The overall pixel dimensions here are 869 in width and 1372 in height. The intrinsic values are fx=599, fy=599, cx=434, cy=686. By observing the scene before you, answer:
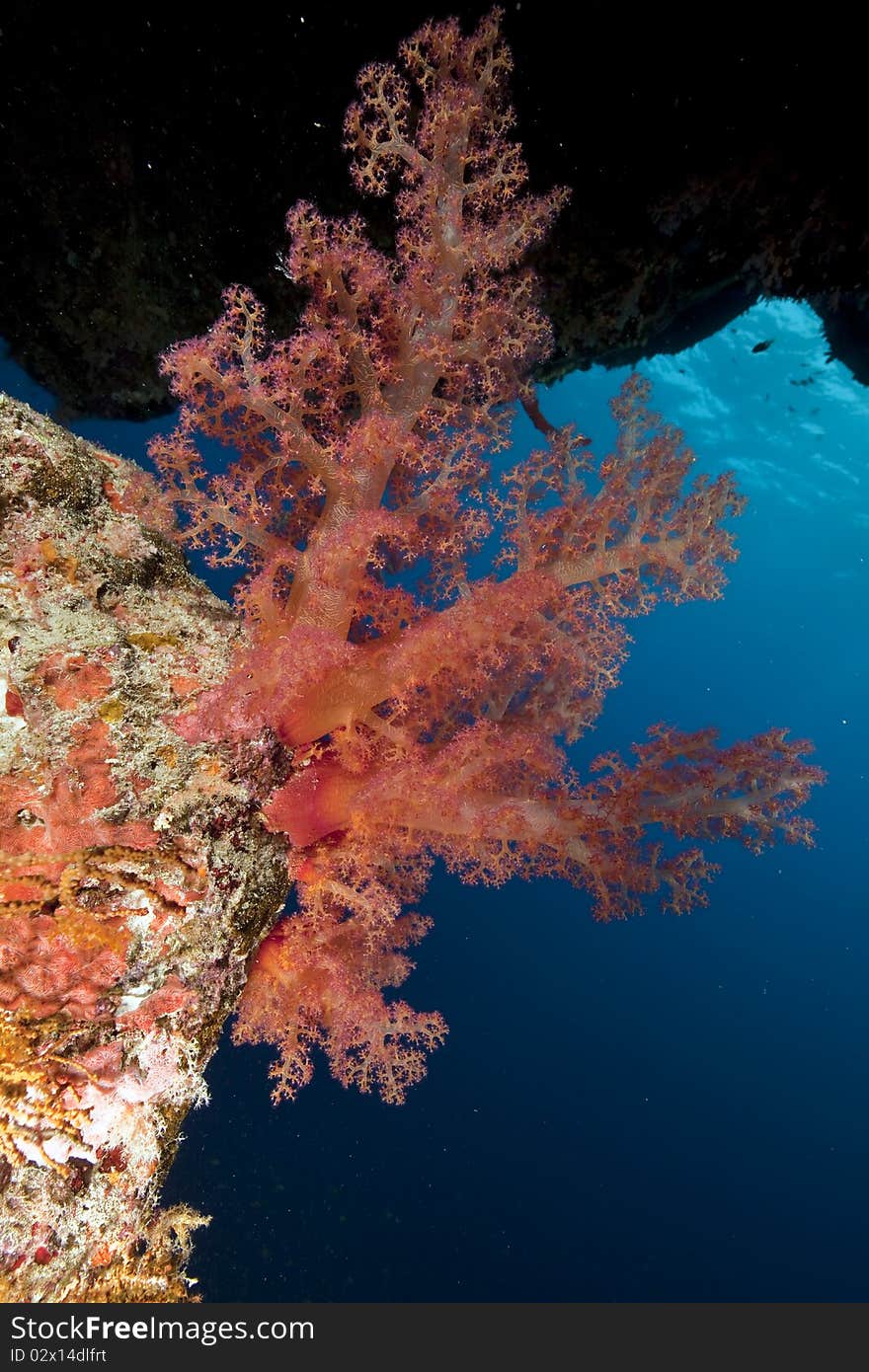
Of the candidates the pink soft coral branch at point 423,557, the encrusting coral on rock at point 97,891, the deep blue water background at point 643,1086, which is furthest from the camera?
the deep blue water background at point 643,1086

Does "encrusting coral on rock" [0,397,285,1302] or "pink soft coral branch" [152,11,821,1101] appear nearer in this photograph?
"encrusting coral on rock" [0,397,285,1302]

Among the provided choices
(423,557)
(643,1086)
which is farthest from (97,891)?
(643,1086)

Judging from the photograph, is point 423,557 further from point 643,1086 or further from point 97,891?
point 643,1086

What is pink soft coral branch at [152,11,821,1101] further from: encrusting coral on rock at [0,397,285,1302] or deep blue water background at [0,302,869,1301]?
deep blue water background at [0,302,869,1301]

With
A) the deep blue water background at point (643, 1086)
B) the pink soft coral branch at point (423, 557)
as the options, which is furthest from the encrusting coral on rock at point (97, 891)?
the deep blue water background at point (643, 1086)

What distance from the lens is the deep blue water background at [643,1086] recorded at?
53.2 ft

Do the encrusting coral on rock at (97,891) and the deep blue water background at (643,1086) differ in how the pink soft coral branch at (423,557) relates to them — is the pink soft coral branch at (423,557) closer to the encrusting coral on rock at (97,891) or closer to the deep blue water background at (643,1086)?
the encrusting coral on rock at (97,891)

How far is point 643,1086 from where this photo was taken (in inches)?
879

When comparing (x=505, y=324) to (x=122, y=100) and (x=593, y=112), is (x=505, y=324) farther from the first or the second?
(x=122, y=100)

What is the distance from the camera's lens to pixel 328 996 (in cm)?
390

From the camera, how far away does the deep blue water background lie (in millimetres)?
16219

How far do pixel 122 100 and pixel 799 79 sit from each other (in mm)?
5666

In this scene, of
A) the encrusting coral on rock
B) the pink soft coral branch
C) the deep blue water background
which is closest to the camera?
the encrusting coral on rock

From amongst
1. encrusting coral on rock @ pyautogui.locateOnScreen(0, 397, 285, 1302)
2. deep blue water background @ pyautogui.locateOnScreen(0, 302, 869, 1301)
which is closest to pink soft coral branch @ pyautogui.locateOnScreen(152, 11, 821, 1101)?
encrusting coral on rock @ pyautogui.locateOnScreen(0, 397, 285, 1302)
